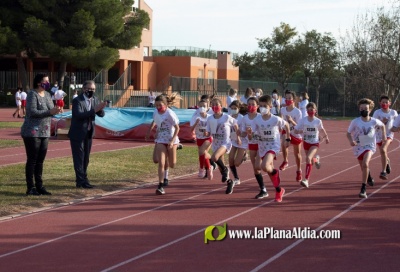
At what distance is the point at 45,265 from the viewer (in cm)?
818

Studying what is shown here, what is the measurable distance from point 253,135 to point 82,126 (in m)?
3.39

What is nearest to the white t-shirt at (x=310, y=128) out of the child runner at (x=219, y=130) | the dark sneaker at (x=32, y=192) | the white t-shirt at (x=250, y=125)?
the child runner at (x=219, y=130)

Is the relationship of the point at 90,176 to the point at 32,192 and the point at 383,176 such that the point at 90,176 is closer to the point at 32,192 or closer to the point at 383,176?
the point at 32,192

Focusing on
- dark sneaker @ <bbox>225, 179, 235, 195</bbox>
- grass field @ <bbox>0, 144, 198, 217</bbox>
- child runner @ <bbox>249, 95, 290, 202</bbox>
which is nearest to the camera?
grass field @ <bbox>0, 144, 198, 217</bbox>

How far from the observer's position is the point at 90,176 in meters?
16.1

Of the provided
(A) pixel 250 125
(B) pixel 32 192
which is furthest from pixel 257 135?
(B) pixel 32 192

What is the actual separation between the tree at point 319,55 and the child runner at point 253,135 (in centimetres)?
4814

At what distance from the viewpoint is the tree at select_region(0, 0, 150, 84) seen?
4878 centimetres

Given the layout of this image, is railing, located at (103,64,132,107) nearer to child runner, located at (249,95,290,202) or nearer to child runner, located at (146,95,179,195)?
child runner, located at (146,95,179,195)

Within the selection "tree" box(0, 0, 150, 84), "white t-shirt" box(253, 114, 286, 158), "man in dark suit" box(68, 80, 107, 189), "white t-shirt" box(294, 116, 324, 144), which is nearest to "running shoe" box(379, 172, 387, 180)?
"white t-shirt" box(294, 116, 324, 144)

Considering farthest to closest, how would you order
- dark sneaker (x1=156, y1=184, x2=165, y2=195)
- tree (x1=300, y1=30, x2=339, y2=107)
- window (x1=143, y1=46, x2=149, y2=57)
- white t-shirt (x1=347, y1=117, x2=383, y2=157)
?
window (x1=143, y1=46, x2=149, y2=57), tree (x1=300, y1=30, x2=339, y2=107), dark sneaker (x1=156, y1=184, x2=165, y2=195), white t-shirt (x1=347, y1=117, x2=383, y2=157)

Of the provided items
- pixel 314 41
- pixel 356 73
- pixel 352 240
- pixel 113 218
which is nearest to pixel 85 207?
pixel 113 218

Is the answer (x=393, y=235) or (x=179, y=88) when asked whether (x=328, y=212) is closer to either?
(x=393, y=235)

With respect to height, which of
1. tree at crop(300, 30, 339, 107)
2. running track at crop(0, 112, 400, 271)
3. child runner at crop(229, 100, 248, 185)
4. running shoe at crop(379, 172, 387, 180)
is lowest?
running track at crop(0, 112, 400, 271)
